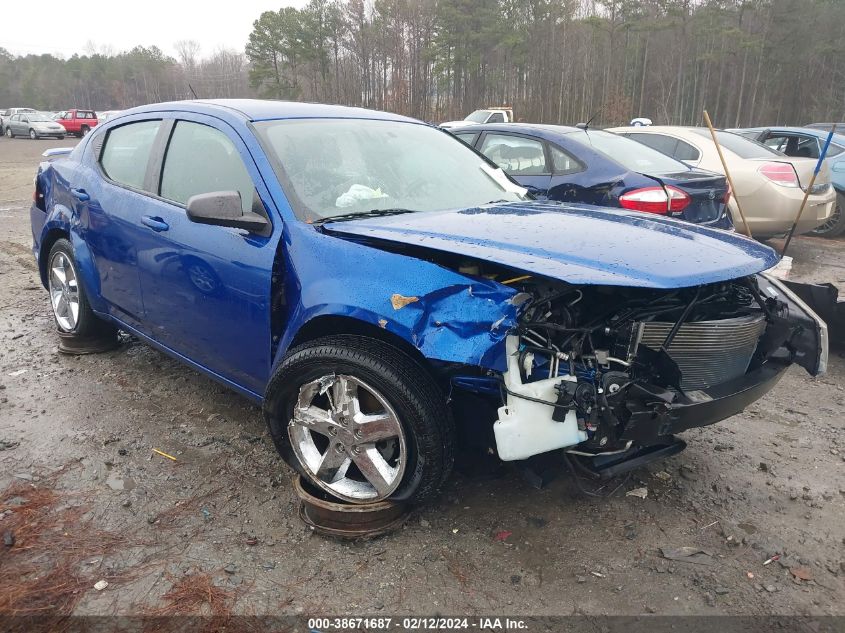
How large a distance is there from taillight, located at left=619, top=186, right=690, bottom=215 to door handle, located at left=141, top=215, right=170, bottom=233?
3.76 metres

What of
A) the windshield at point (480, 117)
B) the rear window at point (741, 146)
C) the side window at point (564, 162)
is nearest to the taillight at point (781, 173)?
the rear window at point (741, 146)

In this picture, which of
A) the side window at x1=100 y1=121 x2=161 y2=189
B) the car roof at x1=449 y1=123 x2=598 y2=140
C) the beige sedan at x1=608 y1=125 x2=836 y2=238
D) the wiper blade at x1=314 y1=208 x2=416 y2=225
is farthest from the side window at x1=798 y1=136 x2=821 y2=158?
the side window at x1=100 y1=121 x2=161 y2=189

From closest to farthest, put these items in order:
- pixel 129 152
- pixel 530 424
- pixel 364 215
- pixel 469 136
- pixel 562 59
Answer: pixel 530 424, pixel 364 215, pixel 129 152, pixel 469 136, pixel 562 59

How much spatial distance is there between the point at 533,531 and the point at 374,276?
1242 mm

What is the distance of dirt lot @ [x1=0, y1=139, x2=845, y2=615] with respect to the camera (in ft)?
7.09

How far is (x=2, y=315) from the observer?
5348 mm

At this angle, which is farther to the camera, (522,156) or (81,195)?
(522,156)

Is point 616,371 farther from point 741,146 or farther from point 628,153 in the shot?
point 741,146

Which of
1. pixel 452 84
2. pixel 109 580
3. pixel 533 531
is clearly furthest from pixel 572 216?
pixel 452 84

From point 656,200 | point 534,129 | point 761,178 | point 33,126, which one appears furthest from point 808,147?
point 33,126

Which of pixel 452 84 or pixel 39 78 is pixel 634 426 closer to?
pixel 452 84

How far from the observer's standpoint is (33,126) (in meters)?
36.6

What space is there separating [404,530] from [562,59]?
3841 cm

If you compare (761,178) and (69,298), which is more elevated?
(761,178)
